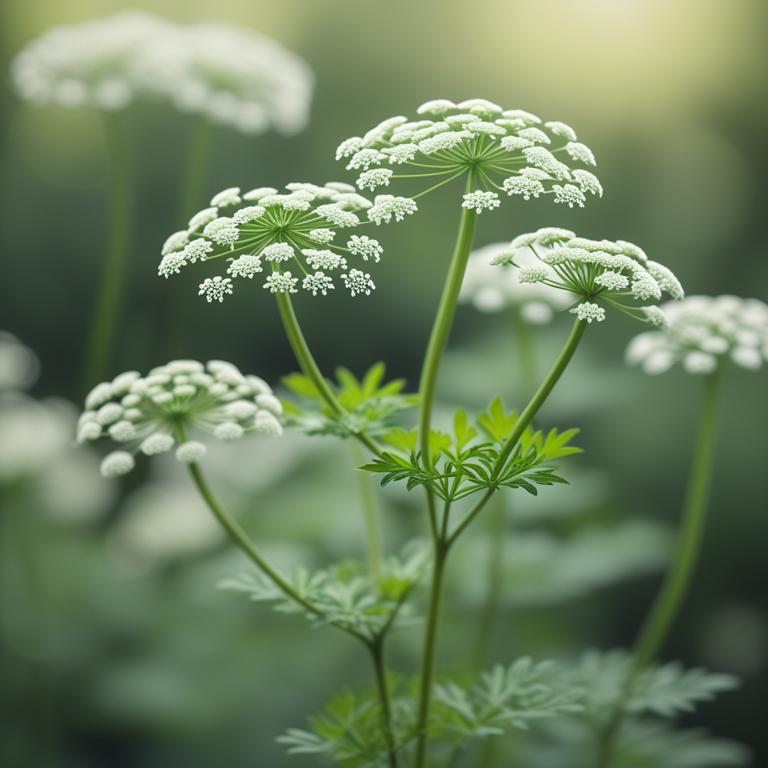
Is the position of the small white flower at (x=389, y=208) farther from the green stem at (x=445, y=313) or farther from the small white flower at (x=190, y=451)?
the small white flower at (x=190, y=451)

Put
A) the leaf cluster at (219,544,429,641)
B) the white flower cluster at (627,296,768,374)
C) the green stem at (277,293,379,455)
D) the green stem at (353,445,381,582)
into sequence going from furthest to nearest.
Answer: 1. the white flower cluster at (627,296,768,374)
2. the green stem at (353,445,381,582)
3. the leaf cluster at (219,544,429,641)
4. the green stem at (277,293,379,455)

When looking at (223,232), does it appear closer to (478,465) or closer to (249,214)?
(249,214)

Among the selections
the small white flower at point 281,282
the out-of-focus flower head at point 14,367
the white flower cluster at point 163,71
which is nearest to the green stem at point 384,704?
the small white flower at point 281,282

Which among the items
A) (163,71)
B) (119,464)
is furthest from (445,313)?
(163,71)

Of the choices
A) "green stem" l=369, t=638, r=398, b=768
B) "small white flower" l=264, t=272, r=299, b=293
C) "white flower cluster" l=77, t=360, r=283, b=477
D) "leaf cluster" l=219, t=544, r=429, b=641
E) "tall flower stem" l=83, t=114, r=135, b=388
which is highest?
"tall flower stem" l=83, t=114, r=135, b=388

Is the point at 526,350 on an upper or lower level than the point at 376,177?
upper

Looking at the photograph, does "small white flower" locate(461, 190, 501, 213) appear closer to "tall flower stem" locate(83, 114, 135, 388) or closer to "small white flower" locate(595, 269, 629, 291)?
"small white flower" locate(595, 269, 629, 291)

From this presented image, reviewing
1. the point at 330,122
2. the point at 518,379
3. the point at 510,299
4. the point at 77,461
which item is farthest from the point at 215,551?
the point at 330,122

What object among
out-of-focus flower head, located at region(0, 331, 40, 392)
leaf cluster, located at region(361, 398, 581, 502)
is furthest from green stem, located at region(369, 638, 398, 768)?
out-of-focus flower head, located at region(0, 331, 40, 392)
